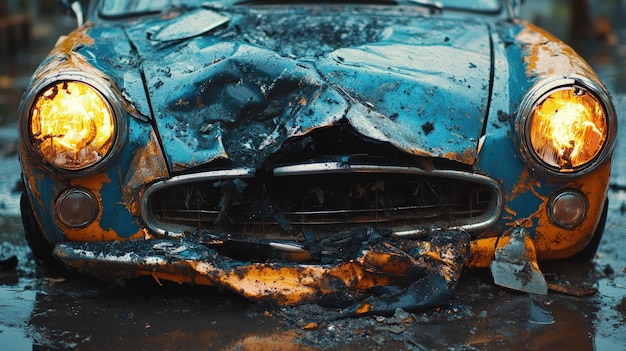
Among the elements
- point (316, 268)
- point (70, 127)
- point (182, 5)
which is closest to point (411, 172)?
point (316, 268)

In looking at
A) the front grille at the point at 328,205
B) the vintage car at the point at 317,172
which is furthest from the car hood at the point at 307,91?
the front grille at the point at 328,205

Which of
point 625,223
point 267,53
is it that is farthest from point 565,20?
point 267,53

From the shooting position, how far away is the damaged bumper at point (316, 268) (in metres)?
2.95

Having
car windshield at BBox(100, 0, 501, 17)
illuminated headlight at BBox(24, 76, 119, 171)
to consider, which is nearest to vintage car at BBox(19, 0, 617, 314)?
illuminated headlight at BBox(24, 76, 119, 171)

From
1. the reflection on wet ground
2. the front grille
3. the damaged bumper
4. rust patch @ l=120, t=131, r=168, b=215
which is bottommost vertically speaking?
the reflection on wet ground

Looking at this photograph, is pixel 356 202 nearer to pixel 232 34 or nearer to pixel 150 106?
pixel 150 106

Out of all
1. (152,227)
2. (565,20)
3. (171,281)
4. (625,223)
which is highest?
(152,227)

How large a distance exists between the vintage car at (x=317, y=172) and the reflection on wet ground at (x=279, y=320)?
91mm

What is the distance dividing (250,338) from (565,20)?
1669 cm

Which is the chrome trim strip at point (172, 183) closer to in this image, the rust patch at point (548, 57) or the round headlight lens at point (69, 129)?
the round headlight lens at point (69, 129)

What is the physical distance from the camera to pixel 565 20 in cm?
1834

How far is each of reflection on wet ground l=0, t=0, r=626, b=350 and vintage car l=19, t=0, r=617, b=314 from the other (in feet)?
0.30

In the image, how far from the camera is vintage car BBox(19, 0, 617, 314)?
299cm

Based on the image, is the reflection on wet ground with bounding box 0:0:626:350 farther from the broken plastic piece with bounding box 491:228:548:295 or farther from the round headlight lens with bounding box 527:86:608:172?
the round headlight lens with bounding box 527:86:608:172
